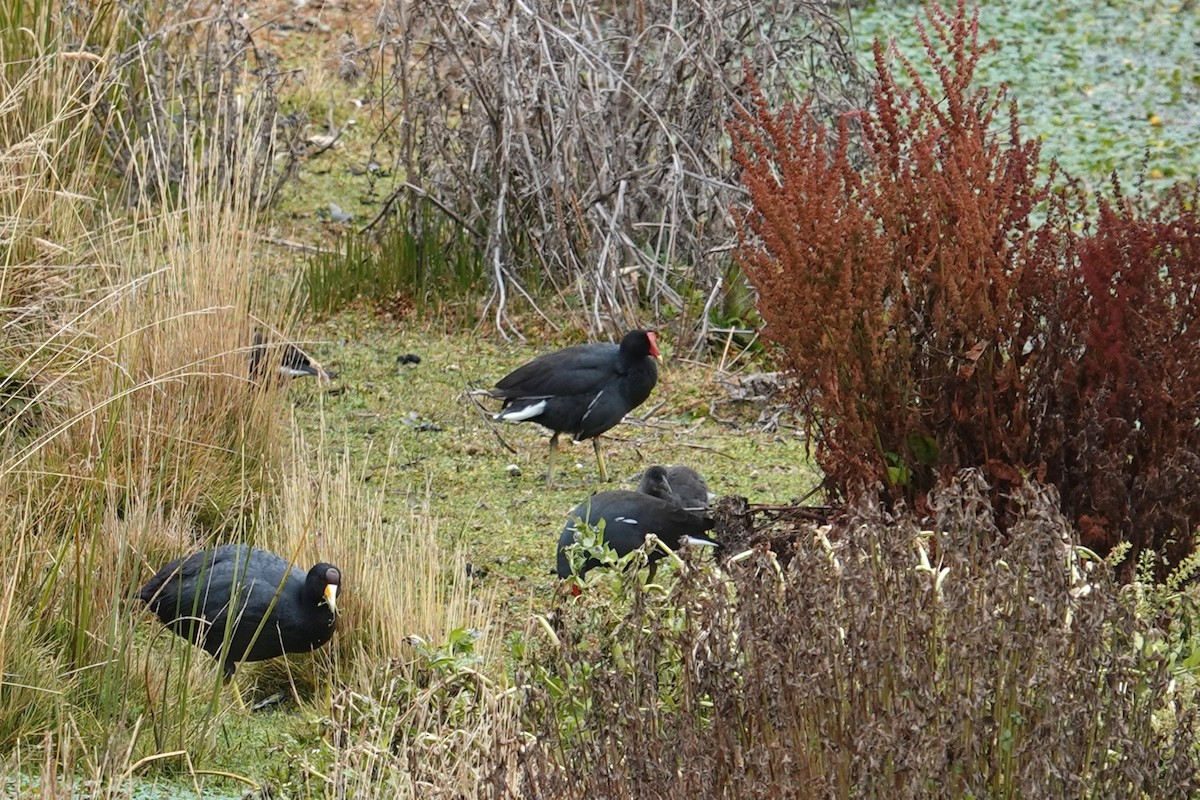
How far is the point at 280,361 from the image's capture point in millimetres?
6492

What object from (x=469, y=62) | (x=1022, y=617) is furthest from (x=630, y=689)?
(x=469, y=62)

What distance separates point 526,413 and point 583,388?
0.31 m

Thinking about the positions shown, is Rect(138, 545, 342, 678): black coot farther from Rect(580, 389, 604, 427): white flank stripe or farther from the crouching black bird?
Rect(580, 389, 604, 427): white flank stripe

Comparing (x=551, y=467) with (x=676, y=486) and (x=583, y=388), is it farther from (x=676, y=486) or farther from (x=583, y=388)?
(x=676, y=486)

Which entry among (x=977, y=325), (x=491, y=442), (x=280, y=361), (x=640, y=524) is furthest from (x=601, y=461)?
(x=977, y=325)

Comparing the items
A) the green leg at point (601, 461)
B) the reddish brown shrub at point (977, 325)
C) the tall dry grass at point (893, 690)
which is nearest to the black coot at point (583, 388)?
the green leg at point (601, 461)

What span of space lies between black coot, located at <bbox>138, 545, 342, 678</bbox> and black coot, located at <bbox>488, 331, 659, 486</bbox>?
8.26ft

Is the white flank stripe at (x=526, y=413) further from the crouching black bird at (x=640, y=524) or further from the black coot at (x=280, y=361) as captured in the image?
the crouching black bird at (x=640, y=524)

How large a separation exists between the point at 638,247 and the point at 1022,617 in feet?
22.7

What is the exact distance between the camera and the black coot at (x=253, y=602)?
4738 mm

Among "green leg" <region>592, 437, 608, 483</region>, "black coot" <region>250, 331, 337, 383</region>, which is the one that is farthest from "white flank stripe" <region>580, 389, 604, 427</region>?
"black coot" <region>250, 331, 337, 383</region>

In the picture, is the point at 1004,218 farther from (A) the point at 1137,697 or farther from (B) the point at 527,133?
(B) the point at 527,133

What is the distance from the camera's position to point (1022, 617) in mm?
2889

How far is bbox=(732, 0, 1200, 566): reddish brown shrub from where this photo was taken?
14.9 ft
